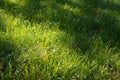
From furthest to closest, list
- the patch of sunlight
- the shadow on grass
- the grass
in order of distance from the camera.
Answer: the patch of sunlight < the shadow on grass < the grass

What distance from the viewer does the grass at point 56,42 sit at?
3250 millimetres

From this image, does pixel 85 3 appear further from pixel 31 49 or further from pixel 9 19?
pixel 31 49

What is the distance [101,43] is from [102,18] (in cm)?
141

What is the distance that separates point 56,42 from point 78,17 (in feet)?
4.80

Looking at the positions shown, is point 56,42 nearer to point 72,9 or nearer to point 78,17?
point 78,17

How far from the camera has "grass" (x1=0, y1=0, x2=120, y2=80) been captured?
10.7 ft

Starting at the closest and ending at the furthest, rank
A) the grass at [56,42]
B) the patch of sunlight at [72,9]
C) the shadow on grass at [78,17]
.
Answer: the grass at [56,42]
the shadow on grass at [78,17]
the patch of sunlight at [72,9]

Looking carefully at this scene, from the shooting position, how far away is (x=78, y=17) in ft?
17.3

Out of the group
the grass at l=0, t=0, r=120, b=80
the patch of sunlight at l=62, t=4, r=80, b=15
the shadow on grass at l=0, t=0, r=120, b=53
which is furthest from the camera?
the patch of sunlight at l=62, t=4, r=80, b=15

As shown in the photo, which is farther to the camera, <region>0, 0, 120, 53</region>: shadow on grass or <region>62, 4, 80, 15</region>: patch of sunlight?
<region>62, 4, 80, 15</region>: patch of sunlight

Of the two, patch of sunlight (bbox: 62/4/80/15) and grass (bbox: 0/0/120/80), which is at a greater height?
patch of sunlight (bbox: 62/4/80/15)

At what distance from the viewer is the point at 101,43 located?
4199 mm

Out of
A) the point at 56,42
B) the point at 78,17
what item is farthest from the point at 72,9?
the point at 56,42

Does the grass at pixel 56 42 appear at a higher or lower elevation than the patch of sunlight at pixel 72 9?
lower
